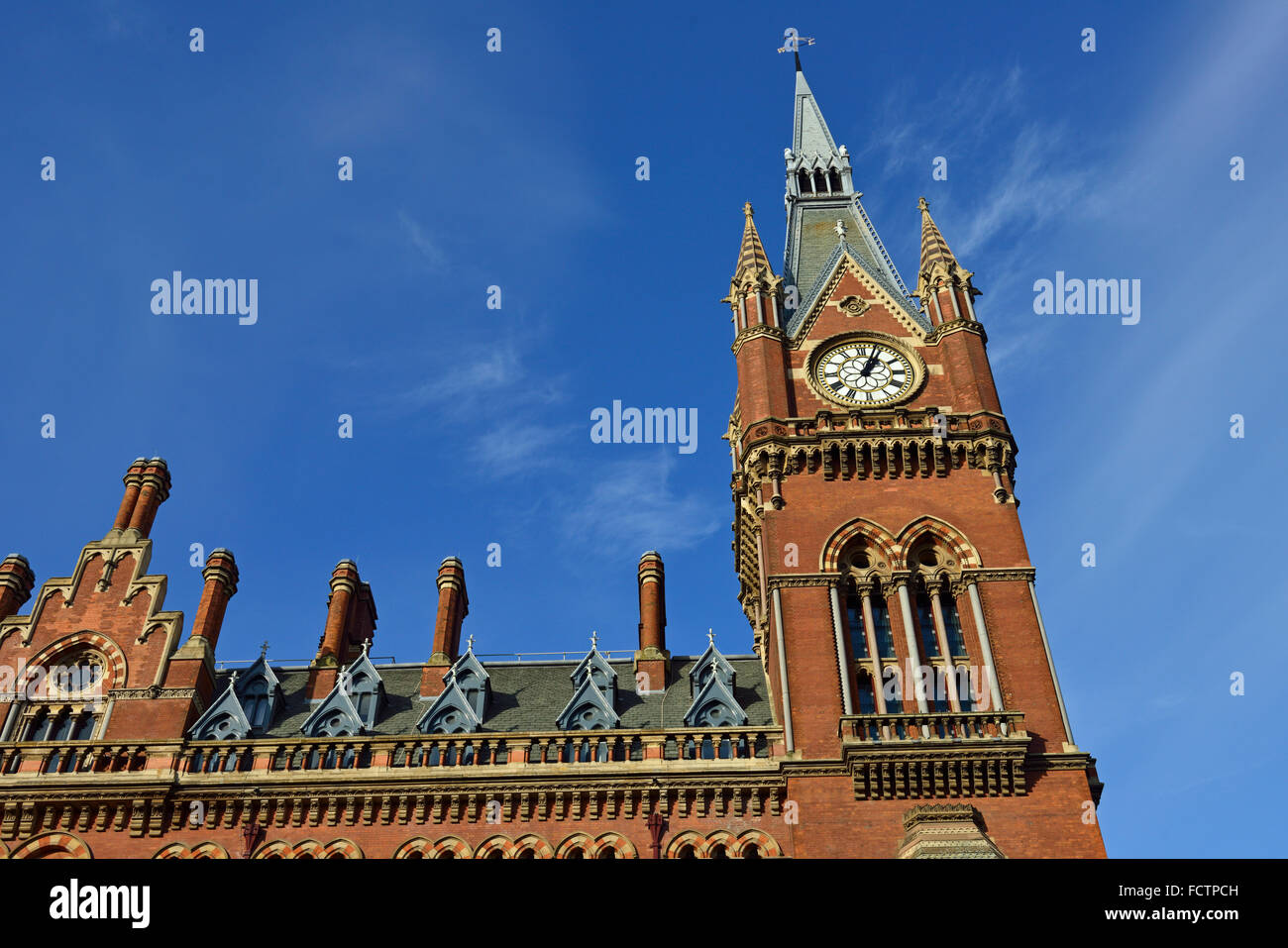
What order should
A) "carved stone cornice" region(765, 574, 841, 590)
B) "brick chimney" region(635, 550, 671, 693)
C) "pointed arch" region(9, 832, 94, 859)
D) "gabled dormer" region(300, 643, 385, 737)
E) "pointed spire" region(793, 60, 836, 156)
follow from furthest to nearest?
"pointed spire" region(793, 60, 836, 156) → "brick chimney" region(635, 550, 671, 693) → "carved stone cornice" region(765, 574, 841, 590) → "gabled dormer" region(300, 643, 385, 737) → "pointed arch" region(9, 832, 94, 859)

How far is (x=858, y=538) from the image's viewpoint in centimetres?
3684

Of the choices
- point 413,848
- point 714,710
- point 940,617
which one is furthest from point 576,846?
point 940,617

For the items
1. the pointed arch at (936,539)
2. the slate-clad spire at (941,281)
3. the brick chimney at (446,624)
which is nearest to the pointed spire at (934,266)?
the slate-clad spire at (941,281)

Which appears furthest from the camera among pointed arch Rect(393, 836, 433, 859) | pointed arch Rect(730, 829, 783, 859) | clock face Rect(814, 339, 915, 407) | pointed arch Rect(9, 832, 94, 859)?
clock face Rect(814, 339, 915, 407)

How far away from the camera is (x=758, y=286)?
44.0m

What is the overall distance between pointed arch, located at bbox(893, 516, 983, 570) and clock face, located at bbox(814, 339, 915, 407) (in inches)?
206

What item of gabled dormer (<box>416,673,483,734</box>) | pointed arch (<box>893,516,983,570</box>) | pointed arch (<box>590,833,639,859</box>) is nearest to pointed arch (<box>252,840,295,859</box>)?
gabled dormer (<box>416,673,483,734</box>)

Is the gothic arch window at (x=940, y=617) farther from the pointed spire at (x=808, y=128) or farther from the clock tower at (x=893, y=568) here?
the pointed spire at (x=808, y=128)

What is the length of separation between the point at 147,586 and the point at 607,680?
14.1 metres

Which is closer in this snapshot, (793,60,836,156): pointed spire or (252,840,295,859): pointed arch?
(252,840,295,859): pointed arch

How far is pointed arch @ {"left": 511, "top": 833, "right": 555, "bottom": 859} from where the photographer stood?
3100cm

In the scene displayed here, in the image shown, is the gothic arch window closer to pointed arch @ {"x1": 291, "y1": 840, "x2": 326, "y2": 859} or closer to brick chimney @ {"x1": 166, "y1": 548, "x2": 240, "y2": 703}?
pointed arch @ {"x1": 291, "y1": 840, "x2": 326, "y2": 859}

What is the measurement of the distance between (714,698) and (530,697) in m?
6.12
